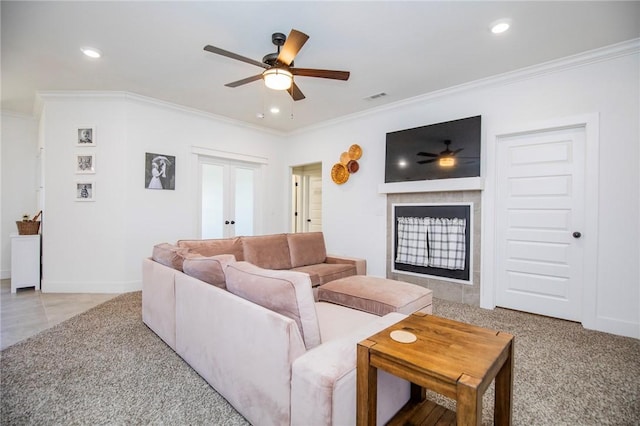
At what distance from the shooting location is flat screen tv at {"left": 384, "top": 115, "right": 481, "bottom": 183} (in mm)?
3510

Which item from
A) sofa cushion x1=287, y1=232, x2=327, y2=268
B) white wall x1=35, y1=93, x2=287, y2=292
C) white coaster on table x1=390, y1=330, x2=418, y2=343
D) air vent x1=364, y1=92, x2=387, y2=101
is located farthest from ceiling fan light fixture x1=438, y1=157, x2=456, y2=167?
white wall x1=35, y1=93, x2=287, y2=292

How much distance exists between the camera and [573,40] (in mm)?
2660

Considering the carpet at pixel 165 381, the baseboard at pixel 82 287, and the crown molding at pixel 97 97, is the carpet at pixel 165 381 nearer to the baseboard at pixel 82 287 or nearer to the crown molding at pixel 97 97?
the baseboard at pixel 82 287

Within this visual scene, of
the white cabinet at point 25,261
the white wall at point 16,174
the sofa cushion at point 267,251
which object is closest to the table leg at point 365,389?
the sofa cushion at point 267,251

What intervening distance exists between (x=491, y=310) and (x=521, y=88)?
251 centimetres

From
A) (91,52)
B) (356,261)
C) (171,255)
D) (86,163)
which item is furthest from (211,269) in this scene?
(86,163)

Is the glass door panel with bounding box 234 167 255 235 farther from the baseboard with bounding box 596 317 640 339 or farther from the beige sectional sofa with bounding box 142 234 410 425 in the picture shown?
the baseboard with bounding box 596 317 640 339

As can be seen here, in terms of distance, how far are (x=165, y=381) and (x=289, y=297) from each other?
123 centimetres

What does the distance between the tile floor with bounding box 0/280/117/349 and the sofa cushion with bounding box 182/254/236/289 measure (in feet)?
6.10

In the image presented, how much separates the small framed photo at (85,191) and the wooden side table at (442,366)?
4.39 meters

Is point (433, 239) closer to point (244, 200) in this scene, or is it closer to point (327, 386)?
point (327, 386)

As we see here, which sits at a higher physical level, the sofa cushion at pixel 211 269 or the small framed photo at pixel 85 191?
the small framed photo at pixel 85 191

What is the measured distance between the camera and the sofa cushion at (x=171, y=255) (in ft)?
7.72

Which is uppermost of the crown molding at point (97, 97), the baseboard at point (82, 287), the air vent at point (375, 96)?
the air vent at point (375, 96)
